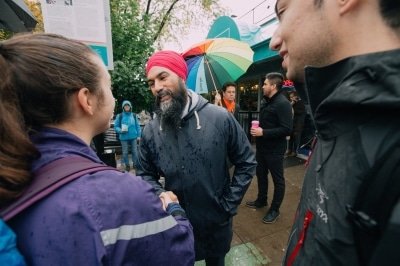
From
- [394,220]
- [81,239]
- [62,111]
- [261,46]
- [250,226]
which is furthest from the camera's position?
[261,46]

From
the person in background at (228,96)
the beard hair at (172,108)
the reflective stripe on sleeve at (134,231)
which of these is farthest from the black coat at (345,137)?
the person in background at (228,96)

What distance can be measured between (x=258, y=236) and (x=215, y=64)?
272 centimetres

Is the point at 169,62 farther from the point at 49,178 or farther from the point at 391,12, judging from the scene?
the point at 391,12

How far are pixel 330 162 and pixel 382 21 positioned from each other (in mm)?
475

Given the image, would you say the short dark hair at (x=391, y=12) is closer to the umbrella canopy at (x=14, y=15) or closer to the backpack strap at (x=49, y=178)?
the backpack strap at (x=49, y=178)

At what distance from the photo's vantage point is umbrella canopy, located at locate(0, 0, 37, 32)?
2.97 m

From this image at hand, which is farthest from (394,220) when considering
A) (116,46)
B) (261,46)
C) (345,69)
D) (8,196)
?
(261,46)

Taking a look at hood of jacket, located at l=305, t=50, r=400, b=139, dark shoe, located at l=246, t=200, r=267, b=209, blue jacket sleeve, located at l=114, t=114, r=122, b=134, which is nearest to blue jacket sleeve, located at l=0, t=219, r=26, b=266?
hood of jacket, located at l=305, t=50, r=400, b=139

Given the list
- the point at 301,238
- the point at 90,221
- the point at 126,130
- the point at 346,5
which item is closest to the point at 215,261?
the point at 301,238

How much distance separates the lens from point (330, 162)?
0.85m

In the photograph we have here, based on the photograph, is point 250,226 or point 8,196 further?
point 250,226

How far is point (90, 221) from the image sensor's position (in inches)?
31.9

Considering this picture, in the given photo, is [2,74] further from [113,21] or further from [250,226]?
[113,21]

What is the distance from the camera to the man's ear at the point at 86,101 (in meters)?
1.06
